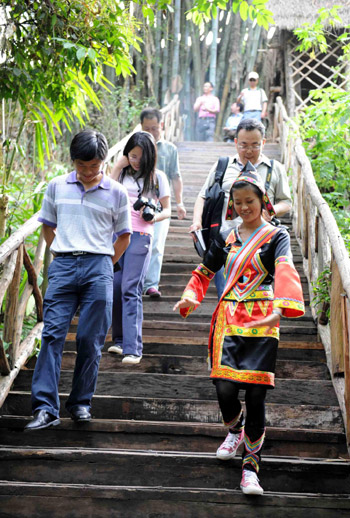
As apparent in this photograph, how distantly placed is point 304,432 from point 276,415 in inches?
11.2

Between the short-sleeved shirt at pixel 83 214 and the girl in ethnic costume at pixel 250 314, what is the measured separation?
24.4 inches

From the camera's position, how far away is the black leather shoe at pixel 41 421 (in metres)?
3.36

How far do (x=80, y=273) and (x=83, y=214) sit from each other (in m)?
0.31

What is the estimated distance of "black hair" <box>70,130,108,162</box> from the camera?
11.6 ft

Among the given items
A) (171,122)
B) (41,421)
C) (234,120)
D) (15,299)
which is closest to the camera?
(41,421)

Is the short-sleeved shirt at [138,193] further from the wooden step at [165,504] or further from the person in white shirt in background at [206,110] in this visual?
the person in white shirt in background at [206,110]

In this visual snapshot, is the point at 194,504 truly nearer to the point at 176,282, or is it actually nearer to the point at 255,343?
the point at 255,343

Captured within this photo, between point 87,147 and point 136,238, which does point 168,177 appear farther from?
point 87,147

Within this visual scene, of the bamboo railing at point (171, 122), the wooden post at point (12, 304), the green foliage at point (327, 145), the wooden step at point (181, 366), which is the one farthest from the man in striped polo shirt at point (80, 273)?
the bamboo railing at point (171, 122)

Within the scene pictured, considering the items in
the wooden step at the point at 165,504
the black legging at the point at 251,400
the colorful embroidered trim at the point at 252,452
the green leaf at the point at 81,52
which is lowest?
the wooden step at the point at 165,504

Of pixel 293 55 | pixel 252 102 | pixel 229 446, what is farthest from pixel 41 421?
pixel 293 55

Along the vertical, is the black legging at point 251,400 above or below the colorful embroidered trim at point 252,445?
above

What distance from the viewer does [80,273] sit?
3.58 m

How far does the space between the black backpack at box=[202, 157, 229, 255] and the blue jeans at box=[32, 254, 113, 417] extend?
35.1 inches
